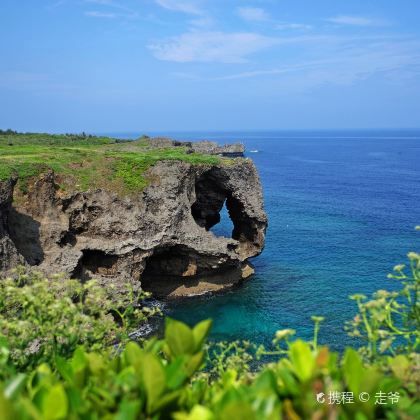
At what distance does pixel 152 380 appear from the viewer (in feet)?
17.5

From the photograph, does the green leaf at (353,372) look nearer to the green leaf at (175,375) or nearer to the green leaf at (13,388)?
the green leaf at (175,375)

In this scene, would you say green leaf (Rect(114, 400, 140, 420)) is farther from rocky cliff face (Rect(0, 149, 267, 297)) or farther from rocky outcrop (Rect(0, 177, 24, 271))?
rocky cliff face (Rect(0, 149, 267, 297))

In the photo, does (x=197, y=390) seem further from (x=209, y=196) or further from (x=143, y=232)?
(x=209, y=196)

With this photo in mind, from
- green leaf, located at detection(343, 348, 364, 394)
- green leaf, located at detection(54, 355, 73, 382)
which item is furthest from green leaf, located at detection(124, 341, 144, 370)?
green leaf, located at detection(343, 348, 364, 394)

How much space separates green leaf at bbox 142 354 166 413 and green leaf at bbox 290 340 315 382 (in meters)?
1.65

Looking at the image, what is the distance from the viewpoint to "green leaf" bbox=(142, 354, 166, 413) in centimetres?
530

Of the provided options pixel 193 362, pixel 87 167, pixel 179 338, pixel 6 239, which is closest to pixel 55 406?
pixel 179 338

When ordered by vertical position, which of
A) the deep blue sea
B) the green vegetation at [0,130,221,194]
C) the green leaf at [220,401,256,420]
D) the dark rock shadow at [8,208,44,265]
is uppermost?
the green vegetation at [0,130,221,194]

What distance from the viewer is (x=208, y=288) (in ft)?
123

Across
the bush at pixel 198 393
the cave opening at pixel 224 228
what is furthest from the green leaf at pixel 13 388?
the cave opening at pixel 224 228

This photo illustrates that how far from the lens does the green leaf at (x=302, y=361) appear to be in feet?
18.5

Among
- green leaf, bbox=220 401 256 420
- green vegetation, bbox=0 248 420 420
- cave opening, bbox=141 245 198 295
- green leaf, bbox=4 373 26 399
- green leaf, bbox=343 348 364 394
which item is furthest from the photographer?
cave opening, bbox=141 245 198 295

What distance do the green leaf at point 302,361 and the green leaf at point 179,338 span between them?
4.91 ft

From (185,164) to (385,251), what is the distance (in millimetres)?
21669
